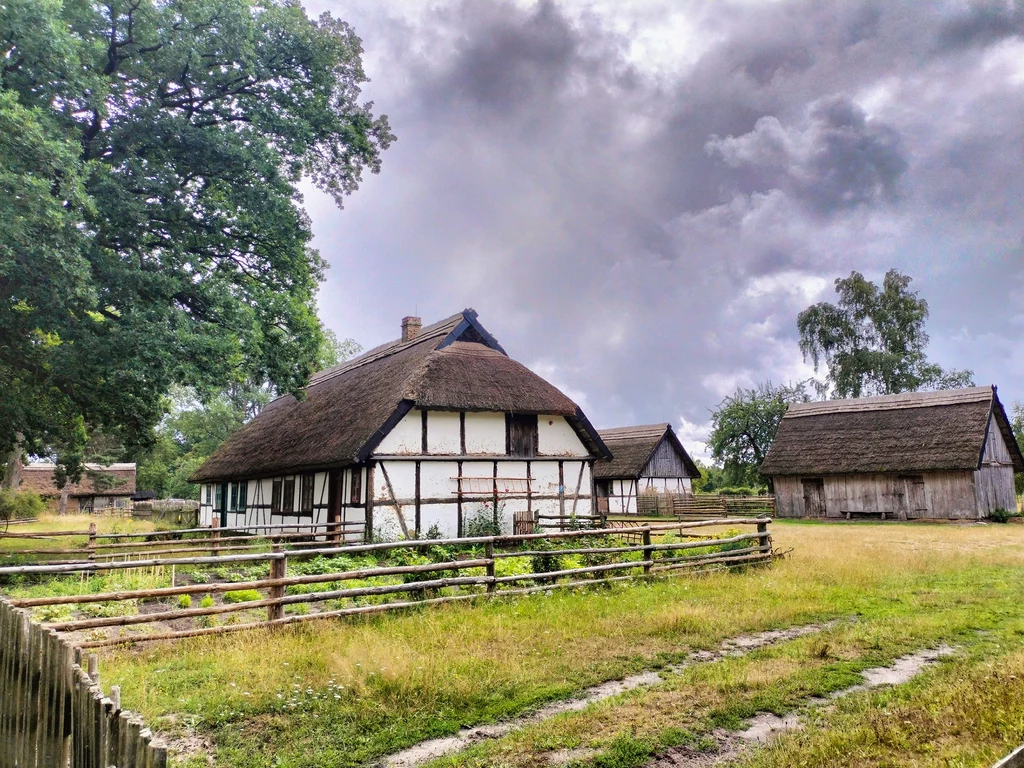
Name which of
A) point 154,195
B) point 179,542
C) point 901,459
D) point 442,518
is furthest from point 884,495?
point 154,195

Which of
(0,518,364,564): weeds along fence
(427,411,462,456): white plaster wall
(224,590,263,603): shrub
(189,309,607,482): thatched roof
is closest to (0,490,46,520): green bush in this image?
(0,518,364,564): weeds along fence

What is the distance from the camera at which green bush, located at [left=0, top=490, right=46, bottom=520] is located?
32688mm

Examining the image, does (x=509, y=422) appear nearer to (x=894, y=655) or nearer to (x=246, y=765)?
(x=894, y=655)

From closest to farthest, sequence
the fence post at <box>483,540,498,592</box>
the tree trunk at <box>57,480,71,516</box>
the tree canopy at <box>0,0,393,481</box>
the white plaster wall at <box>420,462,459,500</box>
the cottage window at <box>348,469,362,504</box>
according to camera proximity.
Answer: the fence post at <box>483,540,498,592</box> → the tree canopy at <box>0,0,393,481</box> → the cottage window at <box>348,469,362,504</box> → the white plaster wall at <box>420,462,459,500</box> → the tree trunk at <box>57,480,71,516</box>

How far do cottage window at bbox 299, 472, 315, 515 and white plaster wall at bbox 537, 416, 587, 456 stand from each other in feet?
24.2

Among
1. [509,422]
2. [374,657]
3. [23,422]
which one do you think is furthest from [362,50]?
[374,657]

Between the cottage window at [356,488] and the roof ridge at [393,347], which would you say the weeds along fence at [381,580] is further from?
the roof ridge at [393,347]

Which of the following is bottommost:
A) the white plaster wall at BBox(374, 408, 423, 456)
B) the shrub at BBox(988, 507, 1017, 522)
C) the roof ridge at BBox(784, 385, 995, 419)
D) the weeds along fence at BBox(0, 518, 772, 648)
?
the shrub at BBox(988, 507, 1017, 522)

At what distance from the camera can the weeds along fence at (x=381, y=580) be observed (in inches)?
276

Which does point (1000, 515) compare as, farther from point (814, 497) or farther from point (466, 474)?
point (466, 474)

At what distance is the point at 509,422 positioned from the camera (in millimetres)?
20656

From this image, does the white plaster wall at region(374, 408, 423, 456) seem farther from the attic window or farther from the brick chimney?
the brick chimney

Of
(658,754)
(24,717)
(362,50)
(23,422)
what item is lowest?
(658,754)

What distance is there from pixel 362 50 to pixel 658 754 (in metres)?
18.8
